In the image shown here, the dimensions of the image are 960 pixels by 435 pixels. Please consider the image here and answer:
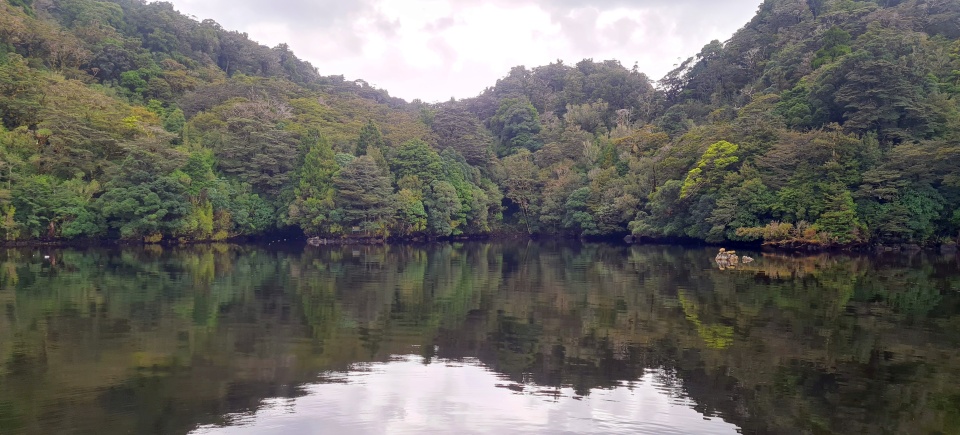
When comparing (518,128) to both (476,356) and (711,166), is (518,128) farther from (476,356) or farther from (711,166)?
(476,356)

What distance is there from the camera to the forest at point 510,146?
114 feet

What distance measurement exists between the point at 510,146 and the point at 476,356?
54867mm

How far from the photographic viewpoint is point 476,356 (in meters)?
11.1

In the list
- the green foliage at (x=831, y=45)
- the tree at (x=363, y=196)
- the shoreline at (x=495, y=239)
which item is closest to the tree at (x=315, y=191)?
the tree at (x=363, y=196)

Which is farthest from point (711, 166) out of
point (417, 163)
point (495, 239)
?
point (417, 163)

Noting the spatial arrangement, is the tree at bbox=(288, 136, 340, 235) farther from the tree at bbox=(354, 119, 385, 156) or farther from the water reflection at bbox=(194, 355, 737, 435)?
the water reflection at bbox=(194, 355, 737, 435)

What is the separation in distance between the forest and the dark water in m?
16.1

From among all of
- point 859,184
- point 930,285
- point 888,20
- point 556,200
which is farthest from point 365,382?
point 888,20

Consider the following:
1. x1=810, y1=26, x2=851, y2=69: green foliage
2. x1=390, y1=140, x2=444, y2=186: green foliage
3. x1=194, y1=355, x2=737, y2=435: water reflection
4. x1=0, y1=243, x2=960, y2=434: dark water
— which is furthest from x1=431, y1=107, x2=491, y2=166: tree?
x1=194, y1=355, x2=737, y2=435: water reflection

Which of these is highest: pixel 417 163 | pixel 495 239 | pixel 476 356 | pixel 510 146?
pixel 510 146

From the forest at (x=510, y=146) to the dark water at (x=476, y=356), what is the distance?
1612cm

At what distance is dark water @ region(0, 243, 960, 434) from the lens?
7.79 meters

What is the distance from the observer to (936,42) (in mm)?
42844

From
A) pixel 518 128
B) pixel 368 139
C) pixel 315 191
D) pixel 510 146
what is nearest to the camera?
pixel 315 191
